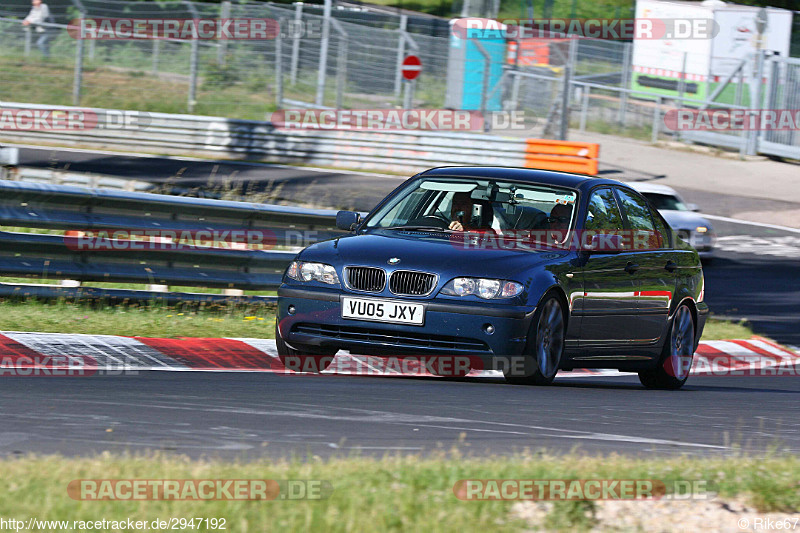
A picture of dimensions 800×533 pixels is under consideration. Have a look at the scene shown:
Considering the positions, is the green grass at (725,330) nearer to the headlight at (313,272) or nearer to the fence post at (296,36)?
the headlight at (313,272)

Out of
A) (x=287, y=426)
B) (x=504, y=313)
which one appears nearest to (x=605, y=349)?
(x=504, y=313)

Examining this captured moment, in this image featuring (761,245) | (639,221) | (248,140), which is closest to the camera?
(639,221)

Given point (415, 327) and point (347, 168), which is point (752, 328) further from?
point (347, 168)

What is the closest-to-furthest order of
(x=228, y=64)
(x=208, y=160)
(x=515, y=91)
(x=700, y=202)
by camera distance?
1. (x=700, y=202)
2. (x=208, y=160)
3. (x=228, y=64)
4. (x=515, y=91)

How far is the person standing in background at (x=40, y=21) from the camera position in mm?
25609

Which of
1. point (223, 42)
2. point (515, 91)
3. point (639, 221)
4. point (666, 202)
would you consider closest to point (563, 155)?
point (515, 91)

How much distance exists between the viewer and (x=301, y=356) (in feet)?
25.8

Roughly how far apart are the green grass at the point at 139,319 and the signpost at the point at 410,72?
54.3 ft

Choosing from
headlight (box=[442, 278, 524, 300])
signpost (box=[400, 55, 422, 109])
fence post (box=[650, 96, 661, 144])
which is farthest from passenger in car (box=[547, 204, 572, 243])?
fence post (box=[650, 96, 661, 144])

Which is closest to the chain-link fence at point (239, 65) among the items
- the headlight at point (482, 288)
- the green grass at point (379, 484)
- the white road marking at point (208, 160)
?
the white road marking at point (208, 160)

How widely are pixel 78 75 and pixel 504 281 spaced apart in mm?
20778

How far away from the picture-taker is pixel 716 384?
32.9 ft

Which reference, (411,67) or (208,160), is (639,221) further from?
(411,67)

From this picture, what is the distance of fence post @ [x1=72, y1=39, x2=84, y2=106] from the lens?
2586cm
